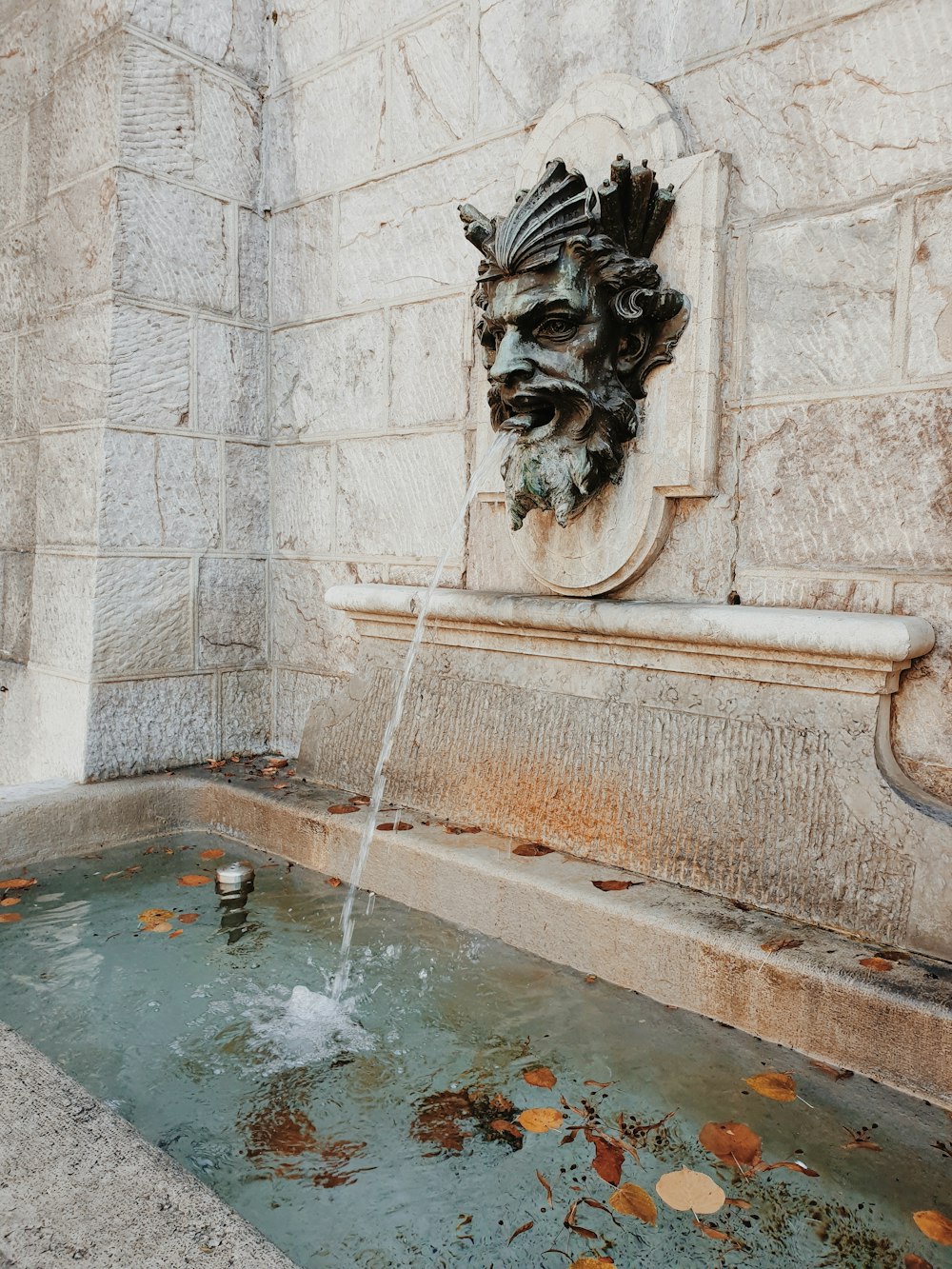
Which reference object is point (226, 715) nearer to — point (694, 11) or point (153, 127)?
point (153, 127)

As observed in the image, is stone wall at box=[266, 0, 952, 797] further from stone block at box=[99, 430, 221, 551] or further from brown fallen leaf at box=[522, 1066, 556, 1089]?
brown fallen leaf at box=[522, 1066, 556, 1089]

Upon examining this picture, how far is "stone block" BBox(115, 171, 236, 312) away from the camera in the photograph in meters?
3.38

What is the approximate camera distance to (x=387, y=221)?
3.35m

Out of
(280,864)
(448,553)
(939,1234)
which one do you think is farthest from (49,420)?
(939,1234)

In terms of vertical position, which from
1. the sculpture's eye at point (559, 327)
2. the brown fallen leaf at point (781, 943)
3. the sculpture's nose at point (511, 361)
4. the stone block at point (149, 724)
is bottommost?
the brown fallen leaf at point (781, 943)

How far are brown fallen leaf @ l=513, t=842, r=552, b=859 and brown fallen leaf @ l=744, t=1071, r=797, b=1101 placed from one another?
866 mm

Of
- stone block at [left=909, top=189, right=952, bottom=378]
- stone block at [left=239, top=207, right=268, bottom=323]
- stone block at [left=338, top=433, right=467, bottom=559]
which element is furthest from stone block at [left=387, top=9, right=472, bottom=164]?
stone block at [left=909, top=189, right=952, bottom=378]

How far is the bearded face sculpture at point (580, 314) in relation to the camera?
2.41m

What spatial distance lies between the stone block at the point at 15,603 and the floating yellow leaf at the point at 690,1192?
11.3 ft

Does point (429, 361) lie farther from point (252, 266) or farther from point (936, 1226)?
point (936, 1226)

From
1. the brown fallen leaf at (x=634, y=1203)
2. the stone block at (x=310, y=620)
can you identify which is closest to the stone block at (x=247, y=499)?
the stone block at (x=310, y=620)

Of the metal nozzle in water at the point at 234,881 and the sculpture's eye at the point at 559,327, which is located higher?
the sculpture's eye at the point at 559,327

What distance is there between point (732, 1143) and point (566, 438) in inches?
65.6

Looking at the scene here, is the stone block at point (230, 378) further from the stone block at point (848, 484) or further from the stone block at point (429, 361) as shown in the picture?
the stone block at point (848, 484)
